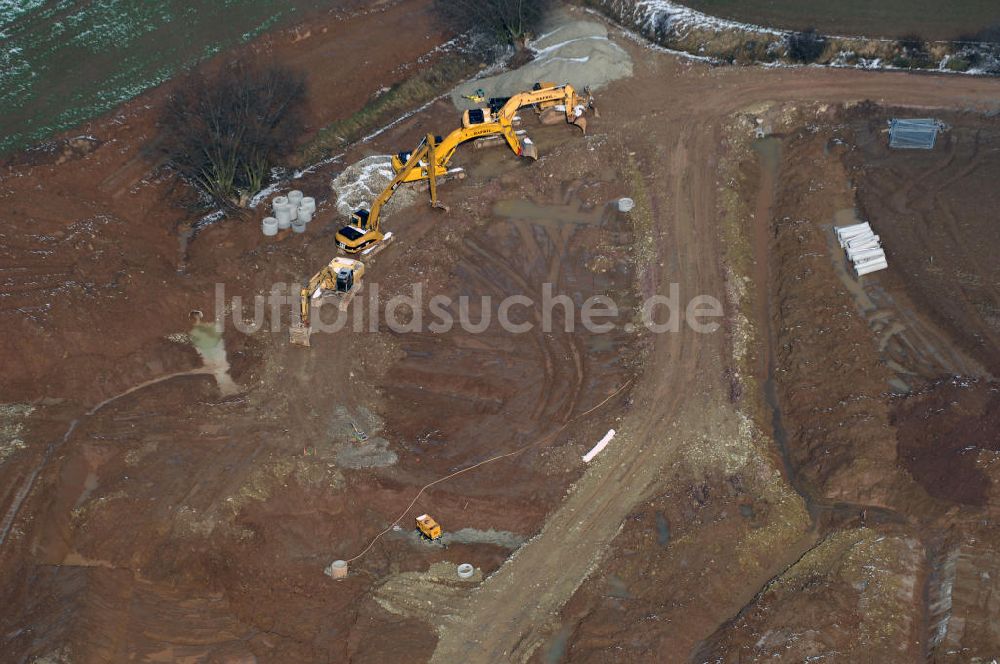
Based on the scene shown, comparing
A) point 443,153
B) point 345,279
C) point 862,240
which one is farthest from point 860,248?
point 345,279

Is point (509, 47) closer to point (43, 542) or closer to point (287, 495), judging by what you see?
point (287, 495)

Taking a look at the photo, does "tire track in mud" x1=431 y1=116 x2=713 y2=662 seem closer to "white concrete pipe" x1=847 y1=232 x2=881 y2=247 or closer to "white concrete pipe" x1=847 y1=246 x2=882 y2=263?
"white concrete pipe" x1=847 y1=246 x2=882 y2=263

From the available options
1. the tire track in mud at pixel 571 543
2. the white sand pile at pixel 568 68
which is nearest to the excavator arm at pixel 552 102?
the white sand pile at pixel 568 68

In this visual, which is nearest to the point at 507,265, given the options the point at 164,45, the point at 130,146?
the point at 130,146

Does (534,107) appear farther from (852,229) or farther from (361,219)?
(852,229)

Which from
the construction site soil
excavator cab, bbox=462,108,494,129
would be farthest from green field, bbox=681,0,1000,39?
excavator cab, bbox=462,108,494,129

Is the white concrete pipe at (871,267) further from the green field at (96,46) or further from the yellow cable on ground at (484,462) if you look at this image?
the green field at (96,46)
